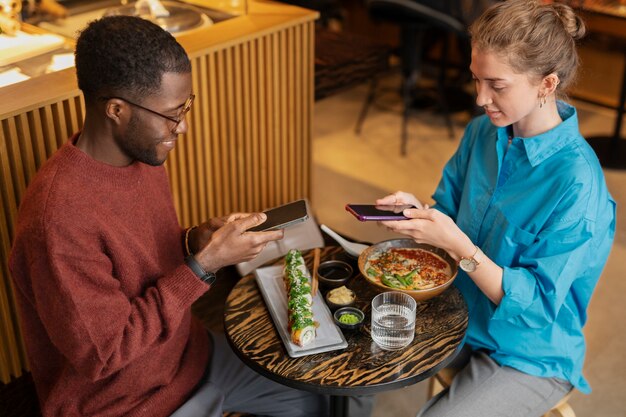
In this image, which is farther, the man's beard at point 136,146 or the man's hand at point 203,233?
the man's hand at point 203,233

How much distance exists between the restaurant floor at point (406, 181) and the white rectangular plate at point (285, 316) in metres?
0.78

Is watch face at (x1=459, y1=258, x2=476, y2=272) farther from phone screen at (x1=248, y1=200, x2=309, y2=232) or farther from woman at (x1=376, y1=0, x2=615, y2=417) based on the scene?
phone screen at (x1=248, y1=200, x2=309, y2=232)

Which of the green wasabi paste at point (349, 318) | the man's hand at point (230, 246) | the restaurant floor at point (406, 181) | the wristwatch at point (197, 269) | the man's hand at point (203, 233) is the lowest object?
the restaurant floor at point (406, 181)

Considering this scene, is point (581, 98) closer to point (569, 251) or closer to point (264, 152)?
point (264, 152)

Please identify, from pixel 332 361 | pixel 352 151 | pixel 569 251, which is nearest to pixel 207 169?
pixel 332 361

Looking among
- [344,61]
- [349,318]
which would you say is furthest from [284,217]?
[344,61]

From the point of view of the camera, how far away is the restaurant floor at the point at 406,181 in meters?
2.61

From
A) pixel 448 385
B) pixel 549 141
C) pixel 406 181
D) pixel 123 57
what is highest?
pixel 123 57

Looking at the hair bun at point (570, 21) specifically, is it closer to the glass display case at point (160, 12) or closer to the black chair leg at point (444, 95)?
the glass display case at point (160, 12)

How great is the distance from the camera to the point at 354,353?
1.71m

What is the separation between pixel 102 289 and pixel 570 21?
125 centimetres

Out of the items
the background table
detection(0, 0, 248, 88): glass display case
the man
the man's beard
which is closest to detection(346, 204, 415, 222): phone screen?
the man

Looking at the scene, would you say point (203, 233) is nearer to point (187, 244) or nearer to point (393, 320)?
point (187, 244)

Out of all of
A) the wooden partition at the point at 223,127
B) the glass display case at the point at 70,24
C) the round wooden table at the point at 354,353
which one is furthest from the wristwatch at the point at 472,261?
the glass display case at the point at 70,24
